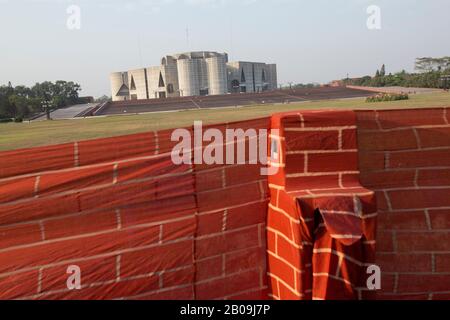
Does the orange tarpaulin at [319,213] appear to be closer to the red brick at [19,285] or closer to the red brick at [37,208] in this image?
the red brick at [37,208]

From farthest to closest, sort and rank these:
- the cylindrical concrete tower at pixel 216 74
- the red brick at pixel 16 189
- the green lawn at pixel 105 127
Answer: the cylindrical concrete tower at pixel 216 74 < the green lawn at pixel 105 127 < the red brick at pixel 16 189

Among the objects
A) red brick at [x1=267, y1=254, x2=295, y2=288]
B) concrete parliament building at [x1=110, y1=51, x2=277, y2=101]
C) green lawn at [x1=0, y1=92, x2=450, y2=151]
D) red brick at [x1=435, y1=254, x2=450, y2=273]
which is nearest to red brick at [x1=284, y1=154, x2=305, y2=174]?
red brick at [x1=267, y1=254, x2=295, y2=288]

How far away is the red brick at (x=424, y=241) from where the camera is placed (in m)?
2.30

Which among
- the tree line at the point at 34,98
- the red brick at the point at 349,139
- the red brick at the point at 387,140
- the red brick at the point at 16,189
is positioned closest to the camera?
the red brick at the point at 16,189

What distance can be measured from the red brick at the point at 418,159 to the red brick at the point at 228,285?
1.03 m

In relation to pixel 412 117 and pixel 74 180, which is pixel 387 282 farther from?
pixel 74 180

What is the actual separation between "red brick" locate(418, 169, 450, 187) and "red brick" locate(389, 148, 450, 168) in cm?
4

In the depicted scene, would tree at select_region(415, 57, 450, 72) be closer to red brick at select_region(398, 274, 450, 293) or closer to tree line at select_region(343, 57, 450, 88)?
tree line at select_region(343, 57, 450, 88)

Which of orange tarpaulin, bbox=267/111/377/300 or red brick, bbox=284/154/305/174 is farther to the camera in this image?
red brick, bbox=284/154/305/174

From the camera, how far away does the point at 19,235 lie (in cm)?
195

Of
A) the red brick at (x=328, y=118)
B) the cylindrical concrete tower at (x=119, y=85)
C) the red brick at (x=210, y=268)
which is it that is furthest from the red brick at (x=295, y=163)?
the cylindrical concrete tower at (x=119, y=85)

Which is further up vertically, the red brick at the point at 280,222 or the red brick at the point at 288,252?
the red brick at the point at 280,222

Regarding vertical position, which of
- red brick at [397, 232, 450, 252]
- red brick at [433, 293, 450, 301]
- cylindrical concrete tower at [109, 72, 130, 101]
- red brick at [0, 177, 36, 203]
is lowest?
red brick at [433, 293, 450, 301]

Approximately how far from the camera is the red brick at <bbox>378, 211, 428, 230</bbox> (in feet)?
7.52
